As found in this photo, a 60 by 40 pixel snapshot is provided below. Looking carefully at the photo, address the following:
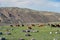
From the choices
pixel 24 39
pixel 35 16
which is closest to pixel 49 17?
pixel 35 16

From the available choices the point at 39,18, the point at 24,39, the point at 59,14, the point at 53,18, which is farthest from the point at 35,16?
the point at 24,39

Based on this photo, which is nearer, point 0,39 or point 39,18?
point 0,39

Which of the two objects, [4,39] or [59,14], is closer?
[4,39]

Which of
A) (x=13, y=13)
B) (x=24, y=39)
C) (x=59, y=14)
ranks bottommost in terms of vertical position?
(x=59, y=14)

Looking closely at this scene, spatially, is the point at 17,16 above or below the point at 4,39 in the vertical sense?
below

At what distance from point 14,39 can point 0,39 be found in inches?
57.3

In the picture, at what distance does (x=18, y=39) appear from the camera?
21.1 metres

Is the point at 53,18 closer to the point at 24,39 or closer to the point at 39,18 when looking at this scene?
the point at 39,18

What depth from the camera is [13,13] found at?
157 m

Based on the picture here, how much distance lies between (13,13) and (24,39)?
136646 mm

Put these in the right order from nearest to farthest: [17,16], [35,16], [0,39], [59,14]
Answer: [0,39] < [17,16] < [35,16] < [59,14]

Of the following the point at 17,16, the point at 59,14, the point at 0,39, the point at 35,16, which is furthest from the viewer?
the point at 59,14

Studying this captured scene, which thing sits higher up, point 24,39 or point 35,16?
point 24,39

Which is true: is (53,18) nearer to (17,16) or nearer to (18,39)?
(17,16)
